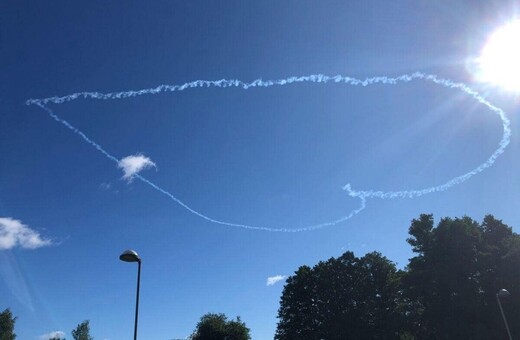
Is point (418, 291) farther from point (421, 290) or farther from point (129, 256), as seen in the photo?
point (129, 256)

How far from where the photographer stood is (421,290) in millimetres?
50719

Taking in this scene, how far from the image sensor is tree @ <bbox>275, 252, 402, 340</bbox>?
58312 mm

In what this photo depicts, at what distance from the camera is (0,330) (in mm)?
88500

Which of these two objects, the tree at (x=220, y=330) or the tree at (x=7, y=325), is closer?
the tree at (x=220, y=330)

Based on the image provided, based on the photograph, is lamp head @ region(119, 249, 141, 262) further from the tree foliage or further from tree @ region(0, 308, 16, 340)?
tree @ region(0, 308, 16, 340)

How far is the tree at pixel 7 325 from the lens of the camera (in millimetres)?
88356

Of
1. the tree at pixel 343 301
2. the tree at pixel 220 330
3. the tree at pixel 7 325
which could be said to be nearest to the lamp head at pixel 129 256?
the tree at pixel 343 301

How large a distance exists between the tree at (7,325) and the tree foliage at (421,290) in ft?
206

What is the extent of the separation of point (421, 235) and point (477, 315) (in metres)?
11.8

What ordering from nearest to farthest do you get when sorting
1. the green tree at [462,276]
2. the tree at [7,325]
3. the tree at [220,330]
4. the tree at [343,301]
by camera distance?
the green tree at [462,276] < the tree at [343,301] < the tree at [220,330] < the tree at [7,325]

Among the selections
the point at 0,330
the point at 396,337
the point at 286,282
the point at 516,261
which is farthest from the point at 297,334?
the point at 0,330

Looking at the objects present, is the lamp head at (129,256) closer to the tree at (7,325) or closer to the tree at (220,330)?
the tree at (220,330)

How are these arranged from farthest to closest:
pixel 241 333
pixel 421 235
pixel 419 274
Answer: pixel 241 333 → pixel 421 235 → pixel 419 274

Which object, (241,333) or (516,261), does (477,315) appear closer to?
(516,261)
